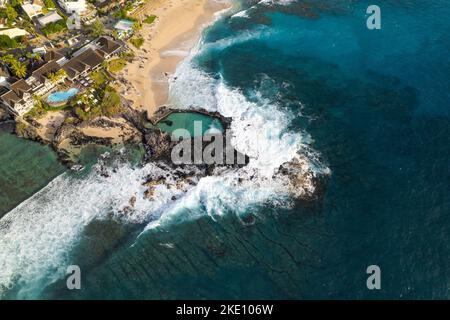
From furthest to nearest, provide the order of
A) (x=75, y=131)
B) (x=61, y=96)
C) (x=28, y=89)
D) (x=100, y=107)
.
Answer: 1. (x=61, y=96)
2. (x=28, y=89)
3. (x=100, y=107)
4. (x=75, y=131)

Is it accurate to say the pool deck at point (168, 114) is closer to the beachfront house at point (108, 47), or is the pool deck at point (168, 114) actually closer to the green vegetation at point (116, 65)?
the green vegetation at point (116, 65)

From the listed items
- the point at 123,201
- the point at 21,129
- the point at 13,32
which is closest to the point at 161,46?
the point at 13,32

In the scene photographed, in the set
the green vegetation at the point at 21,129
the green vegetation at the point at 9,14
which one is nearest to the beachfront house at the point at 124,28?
the green vegetation at the point at 9,14

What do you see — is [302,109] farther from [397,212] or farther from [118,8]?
[118,8]

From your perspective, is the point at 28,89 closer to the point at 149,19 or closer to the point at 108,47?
the point at 108,47

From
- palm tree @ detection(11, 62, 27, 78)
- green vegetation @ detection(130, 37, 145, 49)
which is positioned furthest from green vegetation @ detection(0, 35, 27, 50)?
green vegetation @ detection(130, 37, 145, 49)

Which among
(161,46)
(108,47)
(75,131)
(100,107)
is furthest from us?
(161,46)
